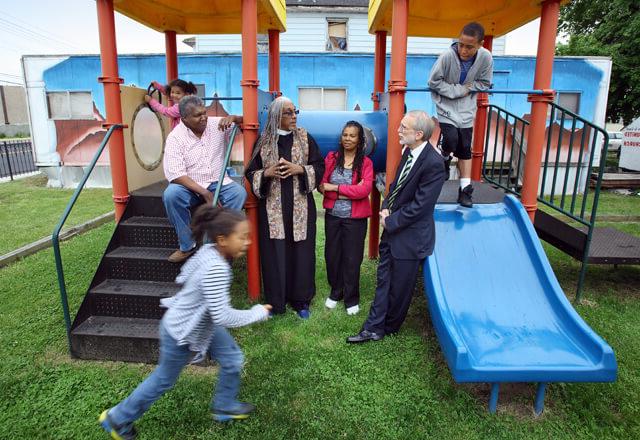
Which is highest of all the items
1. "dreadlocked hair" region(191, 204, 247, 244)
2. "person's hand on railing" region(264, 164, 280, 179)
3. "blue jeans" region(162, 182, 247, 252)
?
"person's hand on railing" region(264, 164, 280, 179)

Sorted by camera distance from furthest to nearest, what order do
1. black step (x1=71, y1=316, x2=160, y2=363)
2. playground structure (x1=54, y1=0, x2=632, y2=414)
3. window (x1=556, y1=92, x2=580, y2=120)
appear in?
window (x1=556, y1=92, x2=580, y2=120), black step (x1=71, y1=316, x2=160, y2=363), playground structure (x1=54, y1=0, x2=632, y2=414)

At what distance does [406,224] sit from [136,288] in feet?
8.01

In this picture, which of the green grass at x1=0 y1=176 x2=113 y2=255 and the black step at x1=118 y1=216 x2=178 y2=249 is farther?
the green grass at x1=0 y1=176 x2=113 y2=255

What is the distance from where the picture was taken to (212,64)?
11.9 meters

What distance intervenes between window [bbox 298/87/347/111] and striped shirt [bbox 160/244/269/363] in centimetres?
1017

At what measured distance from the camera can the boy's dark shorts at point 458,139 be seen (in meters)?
4.55

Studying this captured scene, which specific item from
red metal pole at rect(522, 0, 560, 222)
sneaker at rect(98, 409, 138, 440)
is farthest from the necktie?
sneaker at rect(98, 409, 138, 440)

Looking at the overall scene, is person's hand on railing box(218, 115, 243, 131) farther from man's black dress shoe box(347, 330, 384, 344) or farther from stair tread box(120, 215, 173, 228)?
man's black dress shoe box(347, 330, 384, 344)

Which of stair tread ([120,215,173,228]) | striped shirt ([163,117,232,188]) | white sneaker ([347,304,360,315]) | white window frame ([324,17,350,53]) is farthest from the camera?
white window frame ([324,17,350,53])

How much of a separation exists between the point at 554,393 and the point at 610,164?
19293 mm

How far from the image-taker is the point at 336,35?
1684 cm

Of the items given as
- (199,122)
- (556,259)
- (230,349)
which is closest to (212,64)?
(199,122)

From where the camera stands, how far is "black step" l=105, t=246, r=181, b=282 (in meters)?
4.07

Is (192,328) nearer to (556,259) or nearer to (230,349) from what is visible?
(230,349)
